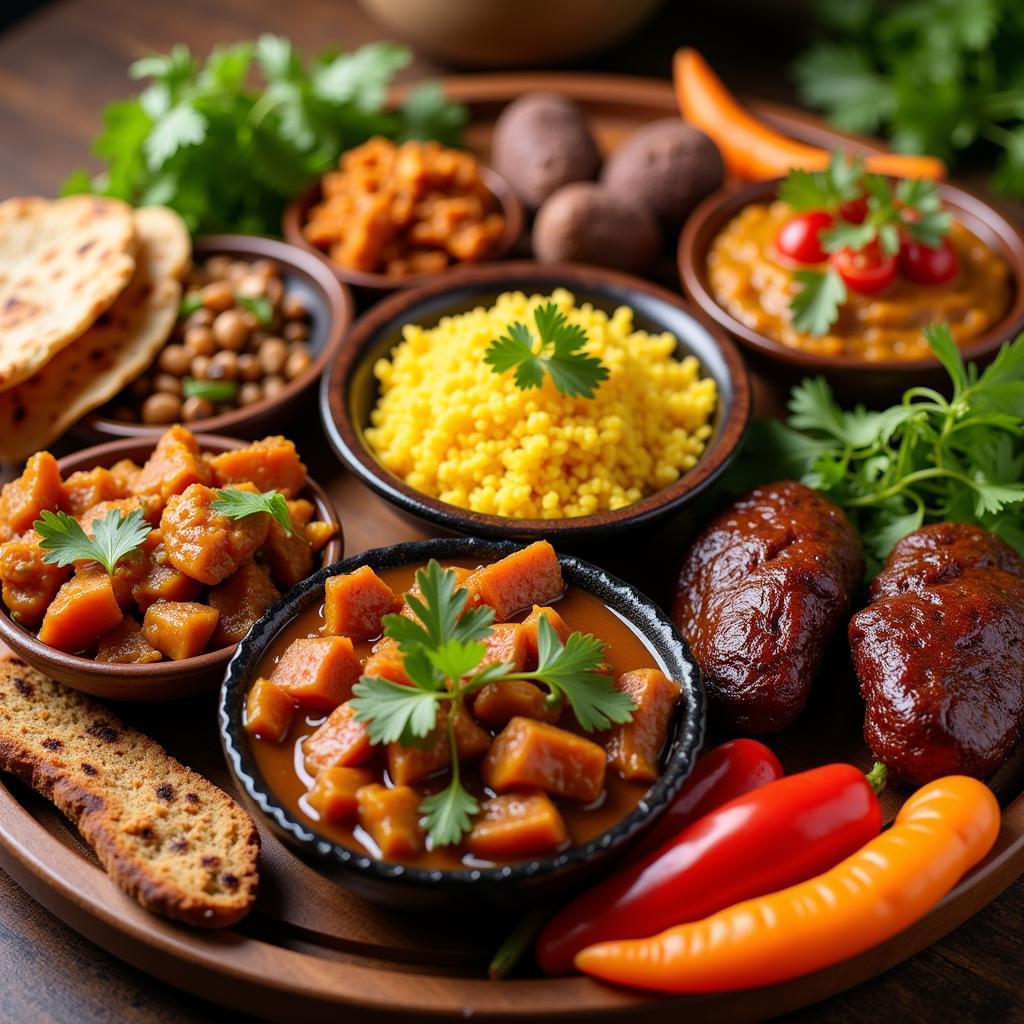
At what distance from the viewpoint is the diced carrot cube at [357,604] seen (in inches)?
126

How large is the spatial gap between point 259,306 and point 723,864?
2732mm

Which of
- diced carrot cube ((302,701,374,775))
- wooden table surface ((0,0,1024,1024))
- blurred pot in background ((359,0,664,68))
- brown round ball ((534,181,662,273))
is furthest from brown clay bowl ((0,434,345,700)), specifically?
blurred pot in background ((359,0,664,68))

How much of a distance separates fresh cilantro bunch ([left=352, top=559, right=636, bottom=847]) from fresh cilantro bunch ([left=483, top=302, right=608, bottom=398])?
0.92m

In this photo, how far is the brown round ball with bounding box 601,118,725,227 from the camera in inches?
197

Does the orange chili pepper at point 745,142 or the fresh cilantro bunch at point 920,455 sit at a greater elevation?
the orange chili pepper at point 745,142

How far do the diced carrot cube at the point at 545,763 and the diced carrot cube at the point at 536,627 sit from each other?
0.83 feet

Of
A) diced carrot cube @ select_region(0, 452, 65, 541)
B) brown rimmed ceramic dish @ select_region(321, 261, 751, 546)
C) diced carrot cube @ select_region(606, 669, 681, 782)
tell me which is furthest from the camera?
brown rimmed ceramic dish @ select_region(321, 261, 751, 546)

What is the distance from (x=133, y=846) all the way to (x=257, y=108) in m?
3.28

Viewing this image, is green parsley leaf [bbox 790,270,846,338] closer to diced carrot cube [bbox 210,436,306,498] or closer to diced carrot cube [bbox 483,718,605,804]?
diced carrot cube [bbox 210,436,306,498]

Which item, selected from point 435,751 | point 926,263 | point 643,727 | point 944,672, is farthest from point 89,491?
point 926,263

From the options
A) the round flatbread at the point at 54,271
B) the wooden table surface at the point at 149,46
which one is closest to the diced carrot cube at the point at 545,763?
the round flatbread at the point at 54,271

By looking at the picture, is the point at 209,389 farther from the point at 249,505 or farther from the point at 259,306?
the point at 249,505

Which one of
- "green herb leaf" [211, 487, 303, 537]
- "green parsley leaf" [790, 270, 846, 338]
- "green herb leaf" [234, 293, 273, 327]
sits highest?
"green parsley leaf" [790, 270, 846, 338]

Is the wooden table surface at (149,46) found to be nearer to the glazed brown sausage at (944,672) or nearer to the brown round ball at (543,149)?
the brown round ball at (543,149)
